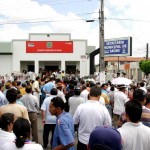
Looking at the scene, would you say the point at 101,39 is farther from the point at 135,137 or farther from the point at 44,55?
the point at 44,55

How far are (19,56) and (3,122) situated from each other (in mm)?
34328

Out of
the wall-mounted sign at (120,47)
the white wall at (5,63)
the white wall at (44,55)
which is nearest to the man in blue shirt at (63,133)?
the wall-mounted sign at (120,47)

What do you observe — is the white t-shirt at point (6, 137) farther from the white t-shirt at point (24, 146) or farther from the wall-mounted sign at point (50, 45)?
the wall-mounted sign at point (50, 45)

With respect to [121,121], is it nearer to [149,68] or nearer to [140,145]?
[140,145]

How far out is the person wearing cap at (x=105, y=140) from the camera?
2854mm

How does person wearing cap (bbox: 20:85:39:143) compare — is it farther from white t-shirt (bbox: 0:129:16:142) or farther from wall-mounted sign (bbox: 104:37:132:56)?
wall-mounted sign (bbox: 104:37:132:56)

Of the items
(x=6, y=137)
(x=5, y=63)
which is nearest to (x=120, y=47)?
(x=5, y=63)

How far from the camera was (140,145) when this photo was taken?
4.15 meters

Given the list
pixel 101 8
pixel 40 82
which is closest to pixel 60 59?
pixel 101 8

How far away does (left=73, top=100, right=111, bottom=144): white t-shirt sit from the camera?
19.4 ft

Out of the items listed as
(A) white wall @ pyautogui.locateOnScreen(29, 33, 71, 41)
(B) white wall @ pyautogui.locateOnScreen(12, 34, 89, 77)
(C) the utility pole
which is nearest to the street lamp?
(C) the utility pole

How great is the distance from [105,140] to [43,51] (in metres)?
35.6

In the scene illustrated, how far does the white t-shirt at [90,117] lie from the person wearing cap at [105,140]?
A: 9.28 feet

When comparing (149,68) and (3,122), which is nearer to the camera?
(3,122)
